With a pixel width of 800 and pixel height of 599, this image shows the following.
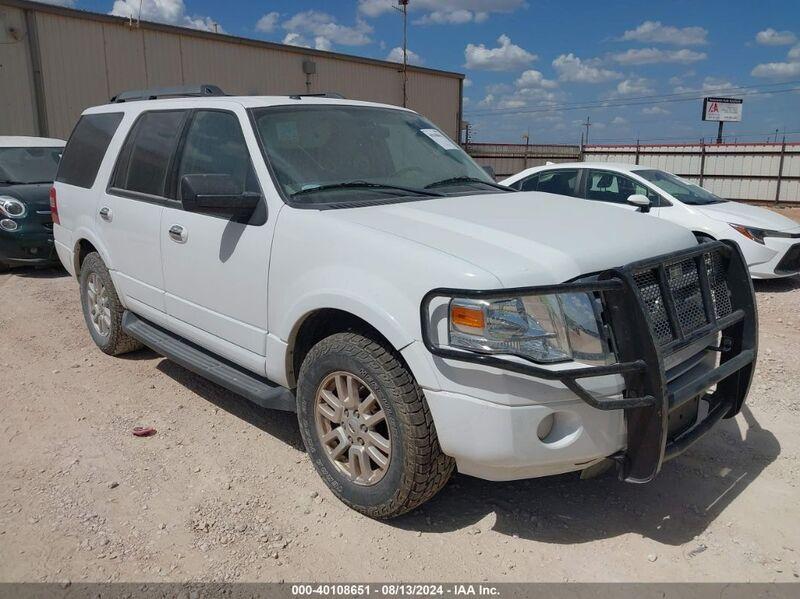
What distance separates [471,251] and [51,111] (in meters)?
15.7

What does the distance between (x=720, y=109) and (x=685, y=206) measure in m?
28.4

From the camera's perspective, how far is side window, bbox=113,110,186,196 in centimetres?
433

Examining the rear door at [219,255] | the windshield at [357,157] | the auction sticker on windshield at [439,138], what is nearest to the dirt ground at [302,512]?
the rear door at [219,255]

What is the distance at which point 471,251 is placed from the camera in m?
2.76

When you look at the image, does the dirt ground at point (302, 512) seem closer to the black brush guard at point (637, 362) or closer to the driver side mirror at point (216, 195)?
the black brush guard at point (637, 362)

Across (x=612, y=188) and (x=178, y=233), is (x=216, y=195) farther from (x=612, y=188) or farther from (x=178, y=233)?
(x=612, y=188)

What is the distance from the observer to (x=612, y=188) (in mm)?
8945

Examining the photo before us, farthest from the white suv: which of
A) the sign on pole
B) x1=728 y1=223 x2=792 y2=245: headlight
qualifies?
the sign on pole

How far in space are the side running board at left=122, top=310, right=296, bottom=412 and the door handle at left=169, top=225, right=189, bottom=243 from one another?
29.0 inches

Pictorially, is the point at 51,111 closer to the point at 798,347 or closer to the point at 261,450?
the point at 261,450

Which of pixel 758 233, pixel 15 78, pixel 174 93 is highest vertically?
pixel 15 78

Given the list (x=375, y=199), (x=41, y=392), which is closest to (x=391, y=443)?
(x=375, y=199)

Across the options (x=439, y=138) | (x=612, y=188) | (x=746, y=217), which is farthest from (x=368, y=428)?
(x=746, y=217)

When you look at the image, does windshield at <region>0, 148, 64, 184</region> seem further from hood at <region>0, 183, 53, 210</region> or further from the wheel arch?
the wheel arch
